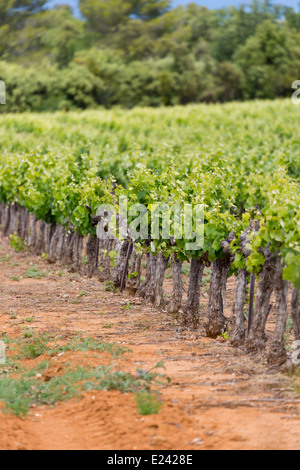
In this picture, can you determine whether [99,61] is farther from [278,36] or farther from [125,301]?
[125,301]

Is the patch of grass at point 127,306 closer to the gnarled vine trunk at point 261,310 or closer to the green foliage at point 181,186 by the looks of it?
the green foliage at point 181,186

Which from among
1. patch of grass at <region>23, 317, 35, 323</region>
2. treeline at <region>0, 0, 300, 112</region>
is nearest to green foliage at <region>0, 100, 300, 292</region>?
patch of grass at <region>23, 317, 35, 323</region>

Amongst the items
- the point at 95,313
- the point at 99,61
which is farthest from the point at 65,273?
the point at 99,61

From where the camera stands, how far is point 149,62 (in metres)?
57.8

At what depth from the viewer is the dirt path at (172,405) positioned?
5.34 m

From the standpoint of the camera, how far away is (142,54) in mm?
62094

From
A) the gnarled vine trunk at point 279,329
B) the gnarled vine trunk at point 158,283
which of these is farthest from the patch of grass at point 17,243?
the gnarled vine trunk at point 279,329

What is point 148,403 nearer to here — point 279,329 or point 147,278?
point 279,329

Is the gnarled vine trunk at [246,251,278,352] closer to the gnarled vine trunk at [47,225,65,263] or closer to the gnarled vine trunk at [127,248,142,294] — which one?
the gnarled vine trunk at [127,248,142,294]

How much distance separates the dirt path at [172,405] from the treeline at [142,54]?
43411 mm

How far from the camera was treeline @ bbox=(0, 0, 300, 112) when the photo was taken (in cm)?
5275

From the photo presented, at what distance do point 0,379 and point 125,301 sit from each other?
12.5 ft

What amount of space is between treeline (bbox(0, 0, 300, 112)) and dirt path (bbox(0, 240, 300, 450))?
1709 inches

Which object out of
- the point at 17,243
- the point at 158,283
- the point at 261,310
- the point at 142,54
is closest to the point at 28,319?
the point at 158,283
